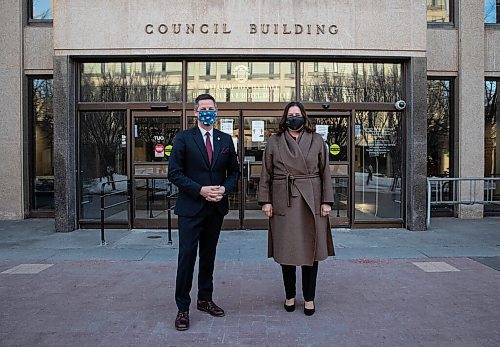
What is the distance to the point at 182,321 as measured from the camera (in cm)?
420

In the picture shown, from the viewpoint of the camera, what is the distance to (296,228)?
4.53 meters

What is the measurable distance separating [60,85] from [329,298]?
21.7 feet

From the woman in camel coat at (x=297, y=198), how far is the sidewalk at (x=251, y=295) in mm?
520

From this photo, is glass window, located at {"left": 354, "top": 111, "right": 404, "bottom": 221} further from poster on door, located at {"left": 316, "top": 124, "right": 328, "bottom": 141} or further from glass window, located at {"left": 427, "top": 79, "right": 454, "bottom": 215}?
glass window, located at {"left": 427, "top": 79, "right": 454, "bottom": 215}

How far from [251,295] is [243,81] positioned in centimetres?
509

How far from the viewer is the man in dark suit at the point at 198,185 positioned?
4297mm

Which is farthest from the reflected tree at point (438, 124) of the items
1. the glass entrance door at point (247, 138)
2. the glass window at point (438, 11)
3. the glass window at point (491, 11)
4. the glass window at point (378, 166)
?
the glass entrance door at point (247, 138)

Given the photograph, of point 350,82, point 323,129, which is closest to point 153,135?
point 323,129

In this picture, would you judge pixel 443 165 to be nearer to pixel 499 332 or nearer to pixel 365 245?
pixel 365 245

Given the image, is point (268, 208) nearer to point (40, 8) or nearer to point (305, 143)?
point (305, 143)

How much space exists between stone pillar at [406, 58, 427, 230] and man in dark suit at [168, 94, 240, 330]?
18.2 ft

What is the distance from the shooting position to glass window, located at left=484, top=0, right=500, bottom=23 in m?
10.9

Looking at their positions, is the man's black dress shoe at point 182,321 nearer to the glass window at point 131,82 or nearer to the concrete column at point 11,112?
the glass window at point 131,82

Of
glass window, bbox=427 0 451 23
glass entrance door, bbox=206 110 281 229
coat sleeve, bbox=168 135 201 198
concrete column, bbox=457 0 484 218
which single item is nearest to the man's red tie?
coat sleeve, bbox=168 135 201 198
